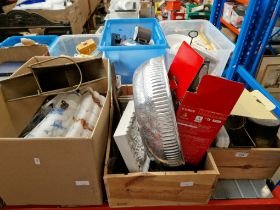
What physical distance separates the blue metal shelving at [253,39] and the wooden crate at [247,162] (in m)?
0.36

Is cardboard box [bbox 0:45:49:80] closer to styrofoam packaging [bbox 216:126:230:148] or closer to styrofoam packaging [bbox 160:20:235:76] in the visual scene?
styrofoam packaging [bbox 160:20:235:76]

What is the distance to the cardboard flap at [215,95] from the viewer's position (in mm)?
611

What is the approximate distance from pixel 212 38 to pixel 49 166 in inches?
52.8

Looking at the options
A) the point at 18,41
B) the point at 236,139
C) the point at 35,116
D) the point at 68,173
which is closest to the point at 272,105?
the point at 236,139

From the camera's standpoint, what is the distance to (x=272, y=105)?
0.88 meters

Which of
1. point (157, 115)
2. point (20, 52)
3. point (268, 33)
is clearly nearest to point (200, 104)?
point (157, 115)

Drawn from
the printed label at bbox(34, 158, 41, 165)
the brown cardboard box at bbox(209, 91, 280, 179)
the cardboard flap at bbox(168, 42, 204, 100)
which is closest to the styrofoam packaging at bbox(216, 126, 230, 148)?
the brown cardboard box at bbox(209, 91, 280, 179)

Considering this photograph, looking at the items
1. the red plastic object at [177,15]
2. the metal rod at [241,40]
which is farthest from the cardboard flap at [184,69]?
the red plastic object at [177,15]

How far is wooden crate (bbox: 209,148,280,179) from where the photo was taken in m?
0.86

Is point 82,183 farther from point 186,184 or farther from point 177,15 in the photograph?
point 177,15

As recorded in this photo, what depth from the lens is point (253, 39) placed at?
131 cm

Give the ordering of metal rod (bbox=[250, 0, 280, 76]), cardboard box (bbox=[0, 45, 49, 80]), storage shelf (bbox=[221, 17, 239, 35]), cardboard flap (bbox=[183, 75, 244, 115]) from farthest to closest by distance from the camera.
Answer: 1. storage shelf (bbox=[221, 17, 239, 35])
2. cardboard box (bbox=[0, 45, 49, 80])
3. metal rod (bbox=[250, 0, 280, 76])
4. cardboard flap (bbox=[183, 75, 244, 115])

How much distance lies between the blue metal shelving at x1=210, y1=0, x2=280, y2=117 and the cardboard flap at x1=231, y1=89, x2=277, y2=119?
0.27m

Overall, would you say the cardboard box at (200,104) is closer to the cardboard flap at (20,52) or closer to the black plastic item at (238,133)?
the black plastic item at (238,133)
